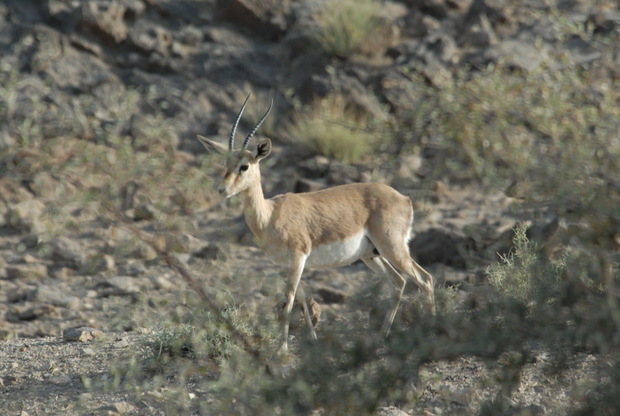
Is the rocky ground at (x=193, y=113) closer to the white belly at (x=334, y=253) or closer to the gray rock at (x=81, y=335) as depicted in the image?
the gray rock at (x=81, y=335)

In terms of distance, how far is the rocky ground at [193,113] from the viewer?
8500 mm

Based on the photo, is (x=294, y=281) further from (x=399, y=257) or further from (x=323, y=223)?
(x=399, y=257)

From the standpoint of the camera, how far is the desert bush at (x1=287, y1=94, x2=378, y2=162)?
15.1 metres

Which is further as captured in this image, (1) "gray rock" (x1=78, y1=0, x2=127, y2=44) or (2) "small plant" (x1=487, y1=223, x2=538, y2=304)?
(1) "gray rock" (x1=78, y1=0, x2=127, y2=44)

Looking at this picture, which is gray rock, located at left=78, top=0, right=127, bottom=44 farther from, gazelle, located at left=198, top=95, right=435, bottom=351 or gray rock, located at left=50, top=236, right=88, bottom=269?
gazelle, located at left=198, top=95, right=435, bottom=351

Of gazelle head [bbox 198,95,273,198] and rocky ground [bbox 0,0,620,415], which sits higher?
gazelle head [bbox 198,95,273,198]

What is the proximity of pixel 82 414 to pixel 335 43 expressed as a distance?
438 inches

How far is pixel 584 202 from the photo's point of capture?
454 cm

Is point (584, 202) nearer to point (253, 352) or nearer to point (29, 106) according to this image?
point (253, 352)

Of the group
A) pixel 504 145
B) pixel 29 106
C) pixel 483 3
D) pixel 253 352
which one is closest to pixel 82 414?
pixel 253 352

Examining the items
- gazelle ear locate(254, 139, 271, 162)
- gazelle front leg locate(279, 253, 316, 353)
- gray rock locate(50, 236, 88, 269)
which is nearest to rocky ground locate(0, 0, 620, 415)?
gray rock locate(50, 236, 88, 269)

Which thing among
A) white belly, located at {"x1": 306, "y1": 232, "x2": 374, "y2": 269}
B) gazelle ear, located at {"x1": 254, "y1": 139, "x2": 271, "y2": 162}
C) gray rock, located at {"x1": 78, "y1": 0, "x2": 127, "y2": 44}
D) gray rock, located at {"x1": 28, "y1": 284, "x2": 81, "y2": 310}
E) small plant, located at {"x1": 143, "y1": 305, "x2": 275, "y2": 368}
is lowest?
gray rock, located at {"x1": 28, "y1": 284, "x2": 81, "y2": 310}

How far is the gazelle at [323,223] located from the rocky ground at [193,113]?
0.30 metres

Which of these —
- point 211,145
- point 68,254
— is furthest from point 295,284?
point 68,254
